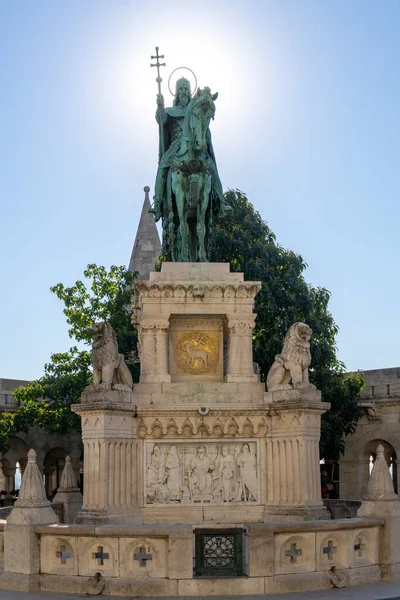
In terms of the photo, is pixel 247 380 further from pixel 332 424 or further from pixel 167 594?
pixel 332 424

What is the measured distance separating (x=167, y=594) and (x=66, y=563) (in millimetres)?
1568

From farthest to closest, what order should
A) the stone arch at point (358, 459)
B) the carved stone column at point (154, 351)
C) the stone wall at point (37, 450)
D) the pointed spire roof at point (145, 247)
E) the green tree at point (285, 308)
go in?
the pointed spire roof at point (145, 247) → the stone wall at point (37, 450) → the stone arch at point (358, 459) → the green tree at point (285, 308) → the carved stone column at point (154, 351)

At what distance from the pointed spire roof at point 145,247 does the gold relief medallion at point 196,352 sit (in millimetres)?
24359

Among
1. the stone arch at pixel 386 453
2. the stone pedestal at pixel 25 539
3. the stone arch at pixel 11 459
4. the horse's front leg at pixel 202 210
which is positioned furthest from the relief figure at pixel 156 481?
the stone arch at pixel 11 459

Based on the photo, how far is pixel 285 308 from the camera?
29750 mm

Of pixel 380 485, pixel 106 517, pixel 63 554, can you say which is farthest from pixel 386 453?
pixel 63 554

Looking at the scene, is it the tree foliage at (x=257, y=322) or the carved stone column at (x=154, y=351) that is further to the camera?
the tree foliage at (x=257, y=322)

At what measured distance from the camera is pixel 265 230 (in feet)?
104

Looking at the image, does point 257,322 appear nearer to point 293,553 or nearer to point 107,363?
point 107,363

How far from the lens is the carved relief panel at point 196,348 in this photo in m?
15.9

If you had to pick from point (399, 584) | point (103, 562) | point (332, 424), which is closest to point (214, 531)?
point (103, 562)

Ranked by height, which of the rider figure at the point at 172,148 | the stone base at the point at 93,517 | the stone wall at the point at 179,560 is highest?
the rider figure at the point at 172,148

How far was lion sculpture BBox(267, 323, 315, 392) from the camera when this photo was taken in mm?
15250

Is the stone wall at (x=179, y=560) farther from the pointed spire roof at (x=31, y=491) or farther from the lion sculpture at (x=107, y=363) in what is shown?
the lion sculpture at (x=107, y=363)
